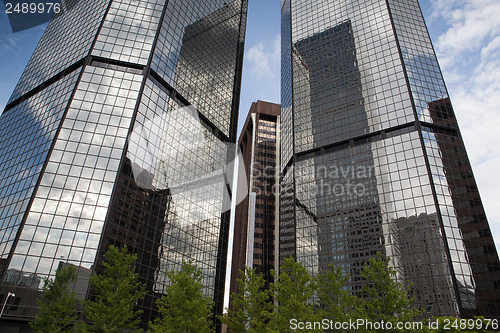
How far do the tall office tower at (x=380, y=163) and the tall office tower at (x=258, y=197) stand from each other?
29.5 metres

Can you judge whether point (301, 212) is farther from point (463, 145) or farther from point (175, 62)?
point (175, 62)

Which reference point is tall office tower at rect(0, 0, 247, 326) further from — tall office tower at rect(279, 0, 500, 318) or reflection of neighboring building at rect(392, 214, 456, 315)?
reflection of neighboring building at rect(392, 214, 456, 315)

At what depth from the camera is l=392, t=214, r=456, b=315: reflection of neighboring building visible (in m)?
52.8

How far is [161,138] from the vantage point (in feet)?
201

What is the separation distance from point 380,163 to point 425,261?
20.7m

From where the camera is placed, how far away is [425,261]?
56250mm

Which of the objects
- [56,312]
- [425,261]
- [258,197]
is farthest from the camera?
[258,197]

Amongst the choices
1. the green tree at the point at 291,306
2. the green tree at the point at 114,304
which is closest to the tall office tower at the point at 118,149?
the green tree at the point at 114,304

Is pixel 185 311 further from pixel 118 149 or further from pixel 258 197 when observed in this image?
pixel 258 197

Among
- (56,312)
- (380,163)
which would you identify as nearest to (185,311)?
(56,312)

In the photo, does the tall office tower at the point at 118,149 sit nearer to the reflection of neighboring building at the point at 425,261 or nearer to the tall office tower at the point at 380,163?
the tall office tower at the point at 380,163

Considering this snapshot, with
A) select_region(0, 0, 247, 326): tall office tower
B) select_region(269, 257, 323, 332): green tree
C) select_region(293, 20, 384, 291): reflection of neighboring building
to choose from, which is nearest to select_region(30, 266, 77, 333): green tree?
select_region(0, 0, 247, 326): tall office tower

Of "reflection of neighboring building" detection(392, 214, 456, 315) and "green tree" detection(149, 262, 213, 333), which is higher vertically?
"reflection of neighboring building" detection(392, 214, 456, 315)

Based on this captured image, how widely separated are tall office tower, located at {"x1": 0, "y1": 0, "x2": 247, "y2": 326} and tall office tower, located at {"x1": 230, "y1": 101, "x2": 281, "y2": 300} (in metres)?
43.0
